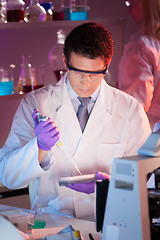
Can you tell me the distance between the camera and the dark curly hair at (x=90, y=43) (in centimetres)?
195

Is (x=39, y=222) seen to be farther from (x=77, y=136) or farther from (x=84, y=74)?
(x=84, y=74)

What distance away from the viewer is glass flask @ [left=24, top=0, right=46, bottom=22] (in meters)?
2.81

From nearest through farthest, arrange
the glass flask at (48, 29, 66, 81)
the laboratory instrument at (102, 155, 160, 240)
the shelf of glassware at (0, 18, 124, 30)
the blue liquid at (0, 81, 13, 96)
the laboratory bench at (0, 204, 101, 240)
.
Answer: the laboratory instrument at (102, 155, 160, 240), the laboratory bench at (0, 204, 101, 240), the shelf of glassware at (0, 18, 124, 30), the blue liquid at (0, 81, 13, 96), the glass flask at (48, 29, 66, 81)

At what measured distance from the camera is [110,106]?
2.26 m

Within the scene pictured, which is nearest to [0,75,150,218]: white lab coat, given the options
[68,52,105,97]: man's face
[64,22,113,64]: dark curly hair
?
[68,52,105,97]: man's face

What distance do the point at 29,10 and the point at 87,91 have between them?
41.0 inches

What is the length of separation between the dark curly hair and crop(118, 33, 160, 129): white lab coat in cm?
95

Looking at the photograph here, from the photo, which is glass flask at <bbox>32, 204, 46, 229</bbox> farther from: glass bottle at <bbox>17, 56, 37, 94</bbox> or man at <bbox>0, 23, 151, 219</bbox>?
glass bottle at <bbox>17, 56, 37, 94</bbox>

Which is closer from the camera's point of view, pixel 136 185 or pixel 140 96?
pixel 136 185

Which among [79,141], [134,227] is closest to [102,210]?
[134,227]

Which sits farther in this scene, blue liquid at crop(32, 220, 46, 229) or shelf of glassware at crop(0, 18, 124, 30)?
shelf of glassware at crop(0, 18, 124, 30)

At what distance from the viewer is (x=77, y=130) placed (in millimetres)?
2180

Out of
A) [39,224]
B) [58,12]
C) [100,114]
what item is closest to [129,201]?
[39,224]

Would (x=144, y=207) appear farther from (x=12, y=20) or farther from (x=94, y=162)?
(x=12, y=20)
